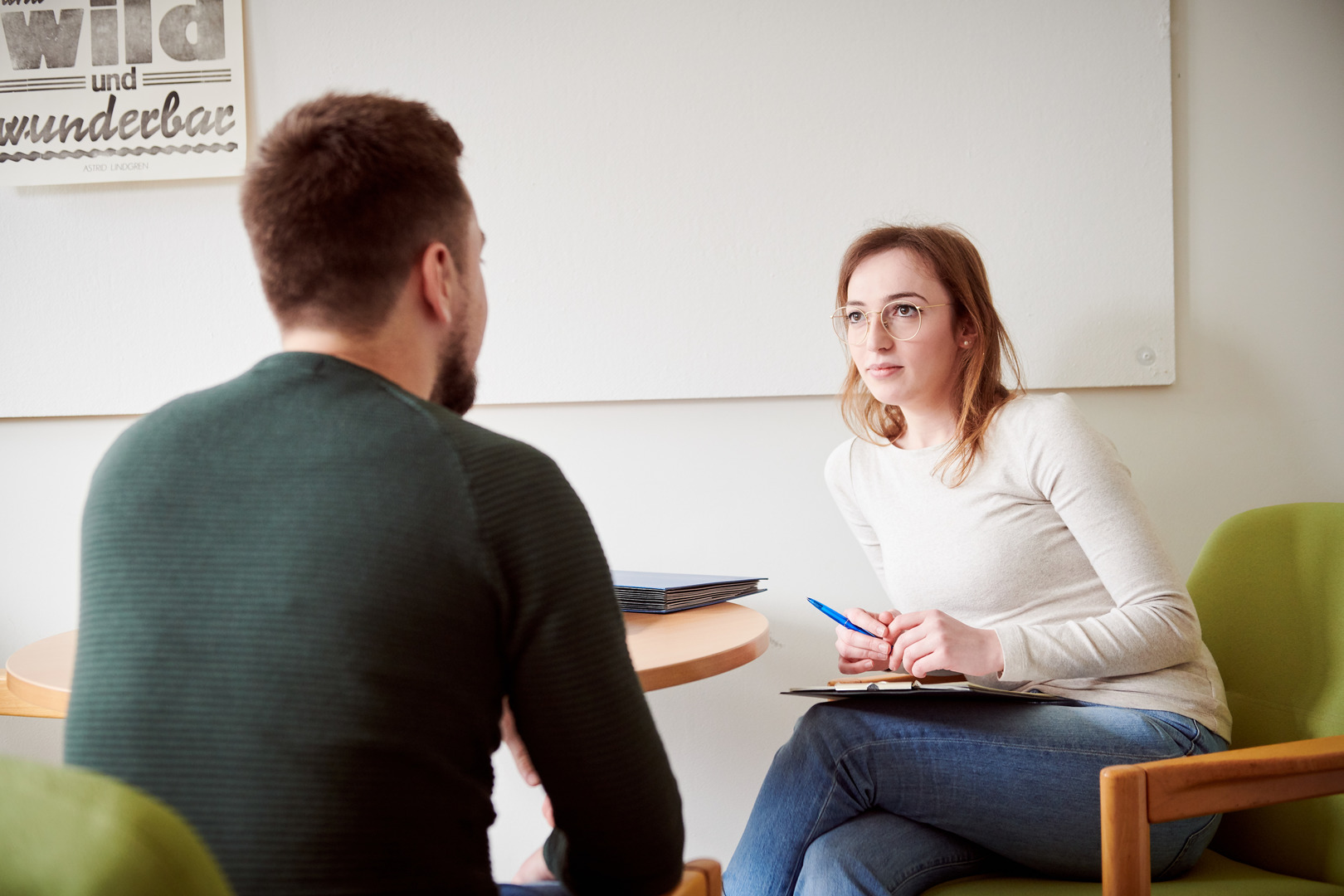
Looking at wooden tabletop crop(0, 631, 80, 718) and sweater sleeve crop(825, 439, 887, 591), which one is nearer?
wooden tabletop crop(0, 631, 80, 718)

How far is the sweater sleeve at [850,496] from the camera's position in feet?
5.55

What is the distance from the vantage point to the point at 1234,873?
123 cm

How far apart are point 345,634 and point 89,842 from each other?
9.9 inches

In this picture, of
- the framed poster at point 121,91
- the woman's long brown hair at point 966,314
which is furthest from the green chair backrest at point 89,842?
the framed poster at point 121,91

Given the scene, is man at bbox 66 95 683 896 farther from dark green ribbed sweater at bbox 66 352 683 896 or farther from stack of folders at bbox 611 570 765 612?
stack of folders at bbox 611 570 765 612

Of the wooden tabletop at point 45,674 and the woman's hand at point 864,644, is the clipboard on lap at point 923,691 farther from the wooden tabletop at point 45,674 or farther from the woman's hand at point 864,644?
the wooden tabletop at point 45,674

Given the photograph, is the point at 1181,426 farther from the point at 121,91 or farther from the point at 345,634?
the point at 121,91

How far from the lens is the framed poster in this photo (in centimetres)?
193

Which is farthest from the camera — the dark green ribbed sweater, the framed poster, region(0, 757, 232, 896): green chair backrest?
the framed poster

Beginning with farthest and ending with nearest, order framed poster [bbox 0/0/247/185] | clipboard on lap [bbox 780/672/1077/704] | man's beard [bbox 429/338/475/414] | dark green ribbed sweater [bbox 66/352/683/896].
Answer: framed poster [bbox 0/0/247/185] → clipboard on lap [bbox 780/672/1077/704] → man's beard [bbox 429/338/475/414] → dark green ribbed sweater [bbox 66/352/683/896]

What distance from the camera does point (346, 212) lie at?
76cm

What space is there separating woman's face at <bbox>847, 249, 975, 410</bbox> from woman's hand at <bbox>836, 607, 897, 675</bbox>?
371mm

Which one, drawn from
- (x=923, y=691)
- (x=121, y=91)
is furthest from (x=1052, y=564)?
(x=121, y=91)

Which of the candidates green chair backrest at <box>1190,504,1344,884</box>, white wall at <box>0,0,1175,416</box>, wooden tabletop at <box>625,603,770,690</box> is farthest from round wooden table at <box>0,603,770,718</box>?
green chair backrest at <box>1190,504,1344,884</box>
